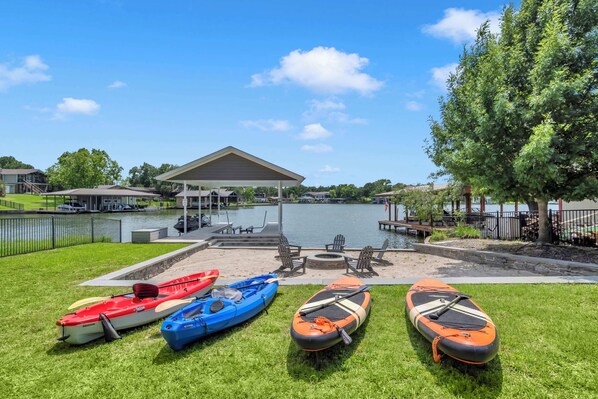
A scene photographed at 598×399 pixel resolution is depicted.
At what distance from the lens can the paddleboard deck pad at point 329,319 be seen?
3.74m

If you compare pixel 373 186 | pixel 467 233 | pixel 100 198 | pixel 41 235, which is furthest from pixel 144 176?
pixel 467 233

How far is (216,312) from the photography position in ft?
15.4

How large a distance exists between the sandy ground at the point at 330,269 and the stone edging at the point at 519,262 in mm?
300

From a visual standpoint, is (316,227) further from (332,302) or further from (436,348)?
(436,348)

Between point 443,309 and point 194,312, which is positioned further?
point 194,312

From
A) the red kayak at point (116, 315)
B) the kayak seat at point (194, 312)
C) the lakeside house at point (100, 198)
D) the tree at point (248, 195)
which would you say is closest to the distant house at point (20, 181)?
the lakeside house at point (100, 198)

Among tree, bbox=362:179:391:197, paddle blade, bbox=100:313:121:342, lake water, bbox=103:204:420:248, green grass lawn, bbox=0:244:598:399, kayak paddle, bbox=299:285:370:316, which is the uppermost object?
tree, bbox=362:179:391:197

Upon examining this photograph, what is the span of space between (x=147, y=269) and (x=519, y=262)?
10517 millimetres

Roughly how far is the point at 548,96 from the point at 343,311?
26.7 feet

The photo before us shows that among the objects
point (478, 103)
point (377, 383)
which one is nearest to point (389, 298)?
point (377, 383)

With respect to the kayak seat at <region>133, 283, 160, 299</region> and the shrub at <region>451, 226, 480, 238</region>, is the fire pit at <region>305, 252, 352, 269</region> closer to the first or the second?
the kayak seat at <region>133, 283, 160, 299</region>

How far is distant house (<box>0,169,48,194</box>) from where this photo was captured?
71125mm

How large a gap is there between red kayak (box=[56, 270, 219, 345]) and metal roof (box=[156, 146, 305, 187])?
10491 millimetres

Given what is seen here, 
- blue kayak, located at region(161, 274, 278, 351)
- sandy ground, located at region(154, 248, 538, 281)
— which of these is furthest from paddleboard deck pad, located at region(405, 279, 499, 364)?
sandy ground, located at region(154, 248, 538, 281)
